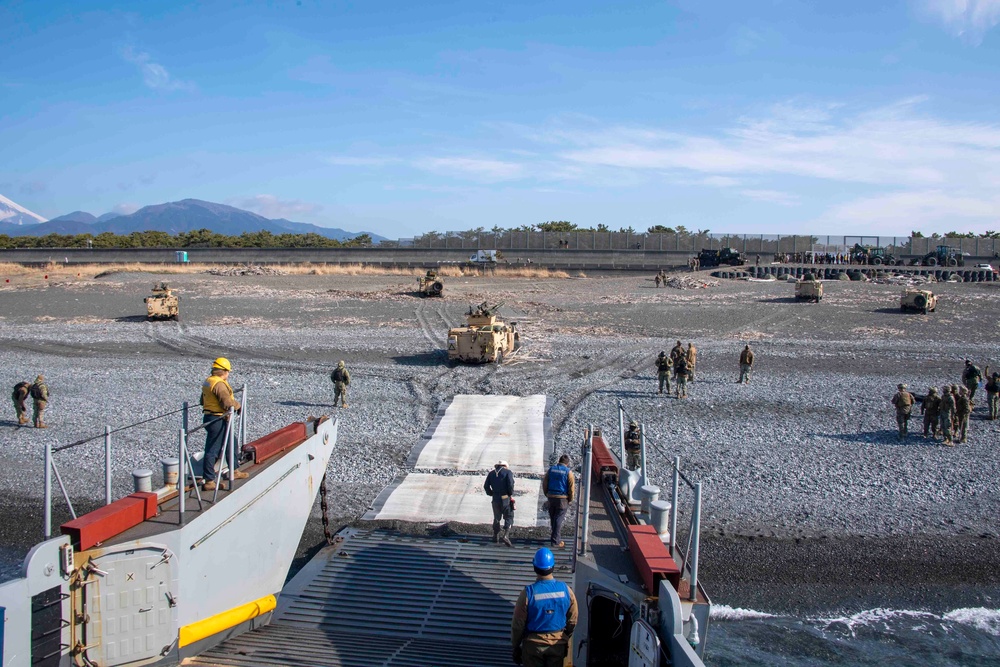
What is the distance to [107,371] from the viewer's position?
21203 millimetres

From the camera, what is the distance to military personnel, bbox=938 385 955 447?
48.0 feet

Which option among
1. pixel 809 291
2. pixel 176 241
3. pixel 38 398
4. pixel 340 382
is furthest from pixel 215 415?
pixel 176 241

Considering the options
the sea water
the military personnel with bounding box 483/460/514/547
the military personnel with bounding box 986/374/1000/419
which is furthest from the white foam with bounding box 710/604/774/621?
the military personnel with bounding box 986/374/1000/419

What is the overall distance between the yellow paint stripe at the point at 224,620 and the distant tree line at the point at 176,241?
5785cm

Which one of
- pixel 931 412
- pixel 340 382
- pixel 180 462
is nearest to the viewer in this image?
pixel 180 462

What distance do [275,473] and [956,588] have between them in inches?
327

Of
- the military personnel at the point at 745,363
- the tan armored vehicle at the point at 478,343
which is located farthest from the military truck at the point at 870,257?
the tan armored vehicle at the point at 478,343

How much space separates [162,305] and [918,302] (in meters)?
32.9

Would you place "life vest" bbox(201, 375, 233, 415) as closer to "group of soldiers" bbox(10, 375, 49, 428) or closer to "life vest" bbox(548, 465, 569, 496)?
"life vest" bbox(548, 465, 569, 496)

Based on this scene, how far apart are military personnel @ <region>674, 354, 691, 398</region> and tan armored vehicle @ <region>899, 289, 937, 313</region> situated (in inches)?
813

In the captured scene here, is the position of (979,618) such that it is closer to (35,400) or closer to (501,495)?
(501,495)

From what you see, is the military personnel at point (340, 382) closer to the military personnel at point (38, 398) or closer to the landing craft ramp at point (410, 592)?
the landing craft ramp at point (410, 592)

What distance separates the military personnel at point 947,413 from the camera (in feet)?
48.0

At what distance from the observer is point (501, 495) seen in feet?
31.1
